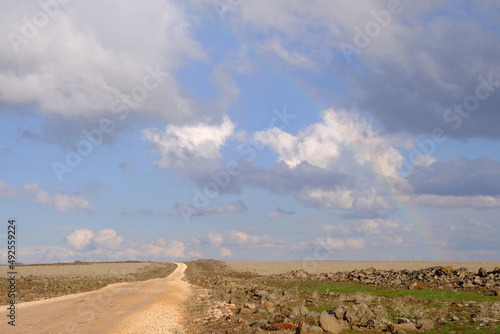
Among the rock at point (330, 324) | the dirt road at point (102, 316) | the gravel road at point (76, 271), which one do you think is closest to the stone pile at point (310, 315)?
the rock at point (330, 324)

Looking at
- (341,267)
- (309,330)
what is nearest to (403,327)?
(309,330)

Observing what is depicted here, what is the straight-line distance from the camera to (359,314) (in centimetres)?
2361

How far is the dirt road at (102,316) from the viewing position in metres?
23.7

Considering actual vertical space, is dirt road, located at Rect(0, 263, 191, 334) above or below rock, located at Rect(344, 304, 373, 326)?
below

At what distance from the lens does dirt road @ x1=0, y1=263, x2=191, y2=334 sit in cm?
2369

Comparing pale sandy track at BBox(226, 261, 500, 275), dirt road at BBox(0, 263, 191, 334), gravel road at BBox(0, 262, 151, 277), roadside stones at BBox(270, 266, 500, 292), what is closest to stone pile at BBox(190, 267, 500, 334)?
roadside stones at BBox(270, 266, 500, 292)

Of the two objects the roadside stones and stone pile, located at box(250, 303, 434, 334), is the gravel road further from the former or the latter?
stone pile, located at box(250, 303, 434, 334)

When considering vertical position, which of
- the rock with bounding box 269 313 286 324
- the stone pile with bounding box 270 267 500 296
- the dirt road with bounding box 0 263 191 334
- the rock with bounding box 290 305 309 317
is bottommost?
the dirt road with bounding box 0 263 191 334

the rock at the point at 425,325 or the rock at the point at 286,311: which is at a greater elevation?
the rock at the point at 286,311

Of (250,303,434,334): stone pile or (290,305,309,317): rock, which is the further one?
(290,305,309,317): rock

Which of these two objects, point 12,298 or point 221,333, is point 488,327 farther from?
point 12,298

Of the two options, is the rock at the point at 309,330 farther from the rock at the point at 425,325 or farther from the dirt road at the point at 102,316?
the dirt road at the point at 102,316

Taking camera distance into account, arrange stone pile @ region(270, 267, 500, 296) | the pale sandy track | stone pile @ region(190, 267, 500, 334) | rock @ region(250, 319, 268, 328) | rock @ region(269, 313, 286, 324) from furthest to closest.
Result: 1. the pale sandy track
2. stone pile @ region(270, 267, 500, 296)
3. rock @ region(269, 313, 286, 324)
4. rock @ region(250, 319, 268, 328)
5. stone pile @ region(190, 267, 500, 334)

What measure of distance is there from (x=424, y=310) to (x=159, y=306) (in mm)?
16413
